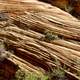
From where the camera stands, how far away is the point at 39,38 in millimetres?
13664

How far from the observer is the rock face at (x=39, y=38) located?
41.3 ft

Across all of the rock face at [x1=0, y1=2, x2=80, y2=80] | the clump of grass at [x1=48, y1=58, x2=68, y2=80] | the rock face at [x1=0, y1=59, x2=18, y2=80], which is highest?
the rock face at [x1=0, y1=2, x2=80, y2=80]

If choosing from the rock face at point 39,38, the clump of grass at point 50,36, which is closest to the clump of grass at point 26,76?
the rock face at point 39,38

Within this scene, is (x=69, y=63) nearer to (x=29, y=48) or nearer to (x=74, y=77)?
(x=74, y=77)

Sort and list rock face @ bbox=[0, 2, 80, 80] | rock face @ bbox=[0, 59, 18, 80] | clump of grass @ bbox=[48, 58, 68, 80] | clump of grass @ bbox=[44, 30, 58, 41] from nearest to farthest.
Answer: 1. clump of grass @ bbox=[48, 58, 68, 80]
2. rock face @ bbox=[0, 2, 80, 80]
3. rock face @ bbox=[0, 59, 18, 80]
4. clump of grass @ bbox=[44, 30, 58, 41]

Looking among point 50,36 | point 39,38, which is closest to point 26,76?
point 39,38

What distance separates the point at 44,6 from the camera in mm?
15555

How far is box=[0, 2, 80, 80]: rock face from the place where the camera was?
12.6m

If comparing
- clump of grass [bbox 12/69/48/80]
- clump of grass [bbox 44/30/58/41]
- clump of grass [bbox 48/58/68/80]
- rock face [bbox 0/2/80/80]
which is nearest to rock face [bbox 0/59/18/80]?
rock face [bbox 0/2/80/80]

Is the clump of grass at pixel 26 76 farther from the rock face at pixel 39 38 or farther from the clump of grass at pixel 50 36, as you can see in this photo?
the clump of grass at pixel 50 36

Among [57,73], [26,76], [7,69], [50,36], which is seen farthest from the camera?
[50,36]

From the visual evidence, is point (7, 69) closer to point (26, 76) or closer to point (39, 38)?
point (26, 76)

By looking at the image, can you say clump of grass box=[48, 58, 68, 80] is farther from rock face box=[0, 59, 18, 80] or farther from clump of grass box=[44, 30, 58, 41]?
rock face box=[0, 59, 18, 80]

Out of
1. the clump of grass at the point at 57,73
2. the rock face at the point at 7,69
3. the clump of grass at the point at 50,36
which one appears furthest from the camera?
the clump of grass at the point at 50,36
